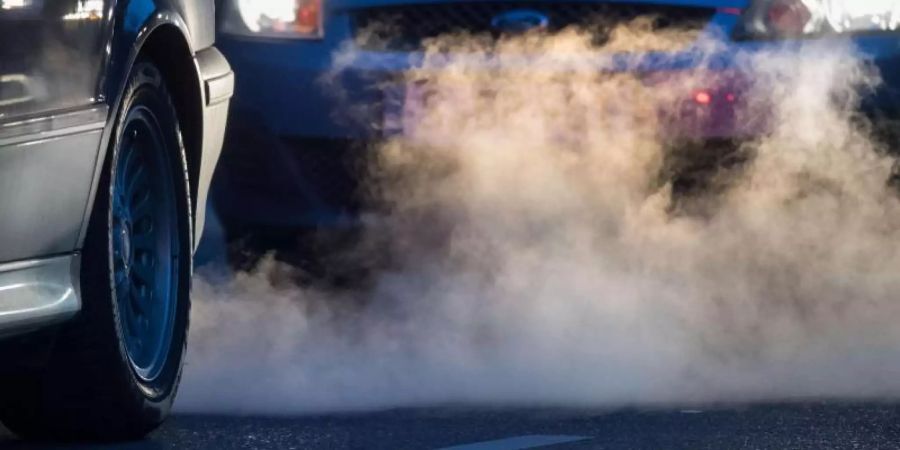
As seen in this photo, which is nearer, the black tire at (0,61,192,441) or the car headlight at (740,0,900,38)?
the black tire at (0,61,192,441)

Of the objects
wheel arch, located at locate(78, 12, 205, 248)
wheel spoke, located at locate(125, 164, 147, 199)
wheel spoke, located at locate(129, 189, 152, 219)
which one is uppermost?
wheel arch, located at locate(78, 12, 205, 248)

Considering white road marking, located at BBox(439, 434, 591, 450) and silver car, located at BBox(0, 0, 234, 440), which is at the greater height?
silver car, located at BBox(0, 0, 234, 440)

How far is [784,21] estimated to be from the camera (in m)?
6.47

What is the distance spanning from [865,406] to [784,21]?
1.27 meters

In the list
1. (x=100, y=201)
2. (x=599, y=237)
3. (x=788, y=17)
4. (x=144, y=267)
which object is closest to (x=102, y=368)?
(x=100, y=201)

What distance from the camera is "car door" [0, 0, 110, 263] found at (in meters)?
4.42

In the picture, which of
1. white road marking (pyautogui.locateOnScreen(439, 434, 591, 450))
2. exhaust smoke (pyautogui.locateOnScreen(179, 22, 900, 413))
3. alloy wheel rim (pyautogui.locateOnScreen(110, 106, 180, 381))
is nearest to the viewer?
white road marking (pyautogui.locateOnScreen(439, 434, 591, 450))

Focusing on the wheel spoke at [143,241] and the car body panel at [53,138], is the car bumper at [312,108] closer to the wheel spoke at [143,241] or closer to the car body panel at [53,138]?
the wheel spoke at [143,241]

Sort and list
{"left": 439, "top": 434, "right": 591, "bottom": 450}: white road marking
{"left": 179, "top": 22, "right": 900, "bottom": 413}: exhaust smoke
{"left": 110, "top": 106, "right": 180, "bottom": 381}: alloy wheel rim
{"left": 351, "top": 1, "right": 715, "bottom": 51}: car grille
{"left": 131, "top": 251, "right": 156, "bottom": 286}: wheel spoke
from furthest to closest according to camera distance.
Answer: {"left": 351, "top": 1, "right": 715, "bottom": 51}: car grille < {"left": 179, "top": 22, "right": 900, "bottom": 413}: exhaust smoke < {"left": 131, "top": 251, "right": 156, "bottom": 286}: wheel spoke < {"left": 110, "top": 106, "right": 180, "bottom": 381}: alloy wheel rim < {"left": 439, "top": 434, "right": 591, "bottom": 450}: white road marking

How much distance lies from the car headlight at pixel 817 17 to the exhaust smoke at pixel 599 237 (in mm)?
69

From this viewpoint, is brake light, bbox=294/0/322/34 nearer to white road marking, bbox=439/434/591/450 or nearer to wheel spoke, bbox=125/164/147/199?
wheel spoke, bbox=125/164/147/199

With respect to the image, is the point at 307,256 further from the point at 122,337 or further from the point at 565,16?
the point at 122,337

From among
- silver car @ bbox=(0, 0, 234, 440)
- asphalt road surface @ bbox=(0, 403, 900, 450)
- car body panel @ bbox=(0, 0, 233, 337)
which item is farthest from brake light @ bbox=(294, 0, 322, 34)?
car body panel @ bbox=(0, 0, 233, 337)

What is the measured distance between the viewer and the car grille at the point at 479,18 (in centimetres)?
Answer: 637
